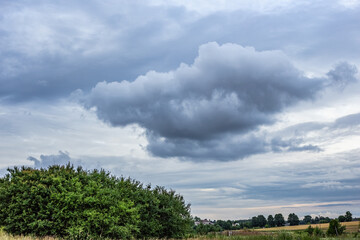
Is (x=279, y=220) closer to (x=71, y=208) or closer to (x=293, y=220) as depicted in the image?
(x=293, y=220)

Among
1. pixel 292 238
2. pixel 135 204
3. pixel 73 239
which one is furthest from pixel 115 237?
pixel 292 238

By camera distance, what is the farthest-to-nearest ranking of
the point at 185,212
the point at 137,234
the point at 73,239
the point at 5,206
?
the point at 185,212
the point at 137,234
the point at 5,206
the point at 73,239

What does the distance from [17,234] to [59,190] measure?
2.59 meters

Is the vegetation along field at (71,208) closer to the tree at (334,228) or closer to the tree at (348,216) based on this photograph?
the tree at (334,228)

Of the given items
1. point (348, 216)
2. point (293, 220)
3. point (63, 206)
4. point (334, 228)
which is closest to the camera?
point (63, 206)

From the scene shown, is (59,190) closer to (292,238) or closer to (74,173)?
(74,173)

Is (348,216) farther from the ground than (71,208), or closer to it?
closer to it

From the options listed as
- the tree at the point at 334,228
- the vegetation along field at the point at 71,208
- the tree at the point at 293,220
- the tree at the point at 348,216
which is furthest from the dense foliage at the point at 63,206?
the tree at the point at 293,220

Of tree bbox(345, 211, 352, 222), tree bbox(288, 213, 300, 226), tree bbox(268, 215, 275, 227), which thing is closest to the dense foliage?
tree bbox(345, 211, 352, 222)

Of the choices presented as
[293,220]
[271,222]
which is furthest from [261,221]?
[293,220]

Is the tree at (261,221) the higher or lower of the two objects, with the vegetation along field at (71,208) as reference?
lower

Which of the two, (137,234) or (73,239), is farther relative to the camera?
(137,234)

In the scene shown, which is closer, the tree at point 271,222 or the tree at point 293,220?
the tree at point 271,222

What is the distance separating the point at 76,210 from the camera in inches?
624
